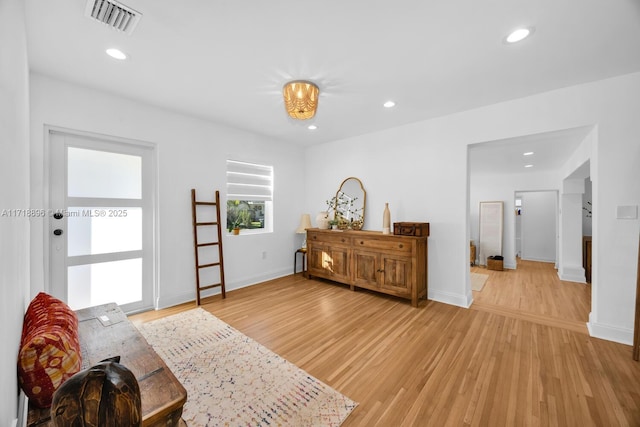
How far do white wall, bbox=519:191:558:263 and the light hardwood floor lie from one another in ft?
12.6

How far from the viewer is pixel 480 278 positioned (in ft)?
16.7

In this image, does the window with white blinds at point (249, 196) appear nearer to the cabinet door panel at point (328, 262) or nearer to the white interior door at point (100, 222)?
the cabinet door panel at point (328, 262)

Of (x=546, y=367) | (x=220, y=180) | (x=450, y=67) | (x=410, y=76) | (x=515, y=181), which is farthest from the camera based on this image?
(x=515, y=181)

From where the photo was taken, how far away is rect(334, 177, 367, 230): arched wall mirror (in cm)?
446

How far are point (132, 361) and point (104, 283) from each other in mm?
2194

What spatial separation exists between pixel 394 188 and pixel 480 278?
9.20 feet

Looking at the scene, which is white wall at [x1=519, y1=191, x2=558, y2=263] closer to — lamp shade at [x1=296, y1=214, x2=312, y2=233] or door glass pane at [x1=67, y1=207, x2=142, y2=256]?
lamp shade at [x1=296, y1=214, x2=312, y2=233]

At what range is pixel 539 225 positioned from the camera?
7219 mm

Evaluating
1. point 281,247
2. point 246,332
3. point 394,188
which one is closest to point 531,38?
point 394,188

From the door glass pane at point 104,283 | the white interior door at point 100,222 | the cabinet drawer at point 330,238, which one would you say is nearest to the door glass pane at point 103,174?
the white interior door at point 100,222

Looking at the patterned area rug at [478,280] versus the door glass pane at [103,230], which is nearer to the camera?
the door glass pane at [103,230]

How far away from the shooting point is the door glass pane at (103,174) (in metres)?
2.79

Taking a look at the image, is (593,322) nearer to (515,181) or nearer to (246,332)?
(246,332)

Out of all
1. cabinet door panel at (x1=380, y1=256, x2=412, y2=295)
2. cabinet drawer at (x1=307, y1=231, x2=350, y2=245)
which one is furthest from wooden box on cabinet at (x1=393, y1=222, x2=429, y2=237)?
cabinet drawer at (x1=307, y1=231, x2=350, y2=245)
